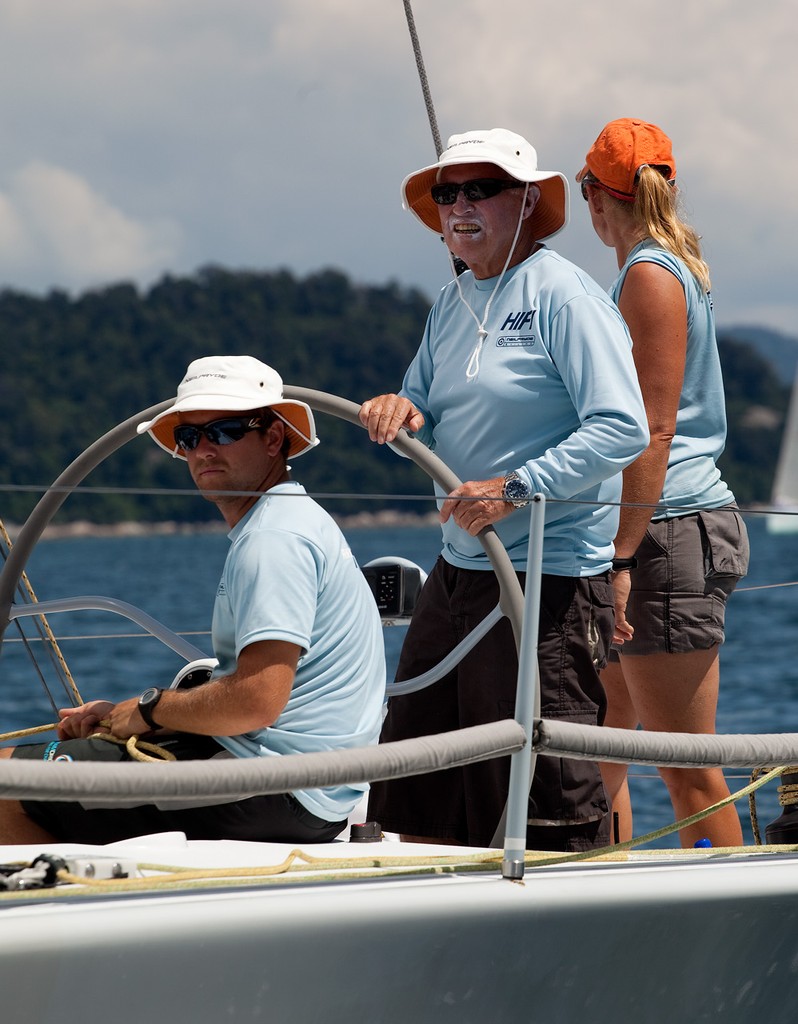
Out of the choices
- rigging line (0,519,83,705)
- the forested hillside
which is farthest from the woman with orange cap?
the forested hillside

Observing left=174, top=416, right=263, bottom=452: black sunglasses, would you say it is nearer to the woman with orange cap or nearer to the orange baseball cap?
the woman with orange cap

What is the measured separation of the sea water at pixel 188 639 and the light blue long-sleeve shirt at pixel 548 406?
1.35 feet

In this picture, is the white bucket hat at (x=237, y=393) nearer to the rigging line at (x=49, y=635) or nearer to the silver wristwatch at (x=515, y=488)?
the silver wristwatch at (x=515, y=488)

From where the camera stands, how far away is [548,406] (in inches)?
122

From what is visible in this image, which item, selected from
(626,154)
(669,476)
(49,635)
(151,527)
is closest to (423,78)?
(626,154)

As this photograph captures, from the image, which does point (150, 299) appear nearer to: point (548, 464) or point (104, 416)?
point (104, 416)

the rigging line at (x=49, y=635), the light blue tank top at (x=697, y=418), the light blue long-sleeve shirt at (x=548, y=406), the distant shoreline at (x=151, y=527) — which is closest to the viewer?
the light blue long-sleeve shirt at (x=548, y=406)

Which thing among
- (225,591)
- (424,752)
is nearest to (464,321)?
(225,591)

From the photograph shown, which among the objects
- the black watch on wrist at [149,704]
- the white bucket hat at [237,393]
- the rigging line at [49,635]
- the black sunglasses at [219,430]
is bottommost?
the black watch on wrist at [149,704]

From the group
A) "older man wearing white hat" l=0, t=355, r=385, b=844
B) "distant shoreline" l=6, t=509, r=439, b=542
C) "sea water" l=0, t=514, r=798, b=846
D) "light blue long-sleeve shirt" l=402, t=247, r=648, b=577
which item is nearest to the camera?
"older man wearing white hat" l=0, t=355, r=385, b=844

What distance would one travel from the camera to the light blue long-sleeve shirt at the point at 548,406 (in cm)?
295

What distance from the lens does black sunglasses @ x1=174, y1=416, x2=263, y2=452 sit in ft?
9.49

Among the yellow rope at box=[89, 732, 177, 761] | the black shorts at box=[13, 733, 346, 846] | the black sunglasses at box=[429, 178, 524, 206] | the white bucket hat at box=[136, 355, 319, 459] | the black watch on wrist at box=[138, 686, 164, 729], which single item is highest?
the black sunglasses at box=[429, 178, 524, 206]

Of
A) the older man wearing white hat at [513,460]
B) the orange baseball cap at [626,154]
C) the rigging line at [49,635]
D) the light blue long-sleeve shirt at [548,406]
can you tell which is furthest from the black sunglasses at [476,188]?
the rigging line at [49,635]
